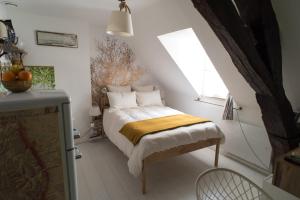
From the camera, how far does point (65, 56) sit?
2.97 m

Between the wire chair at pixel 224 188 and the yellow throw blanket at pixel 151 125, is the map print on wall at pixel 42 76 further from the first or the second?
the wire chair at pixel 224 188

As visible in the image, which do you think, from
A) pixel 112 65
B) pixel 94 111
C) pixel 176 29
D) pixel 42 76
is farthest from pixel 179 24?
pixel 42 76

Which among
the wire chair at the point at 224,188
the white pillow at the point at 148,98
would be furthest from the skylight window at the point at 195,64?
the wire chair at the point at 224,188

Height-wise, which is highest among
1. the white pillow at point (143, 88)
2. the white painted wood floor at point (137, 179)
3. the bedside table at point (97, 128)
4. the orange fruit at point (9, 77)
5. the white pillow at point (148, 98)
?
the orange fruit at point (9, 77)

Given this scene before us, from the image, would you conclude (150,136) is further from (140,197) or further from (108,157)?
(108,157)

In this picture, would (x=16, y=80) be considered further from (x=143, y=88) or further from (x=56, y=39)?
(x=143, y=88)

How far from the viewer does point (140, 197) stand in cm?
202

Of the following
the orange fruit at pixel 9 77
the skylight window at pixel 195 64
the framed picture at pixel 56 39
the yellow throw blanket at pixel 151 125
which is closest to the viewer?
the orange fruit at pixel 9 77

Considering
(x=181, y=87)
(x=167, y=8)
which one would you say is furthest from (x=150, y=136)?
(x=181, y=87)

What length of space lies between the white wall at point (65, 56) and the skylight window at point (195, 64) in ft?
4.39

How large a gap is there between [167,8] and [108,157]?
2248mm

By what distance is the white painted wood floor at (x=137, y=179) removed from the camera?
2055 millimetres

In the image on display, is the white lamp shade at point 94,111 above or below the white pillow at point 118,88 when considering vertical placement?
below

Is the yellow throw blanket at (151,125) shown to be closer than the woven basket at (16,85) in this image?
No
